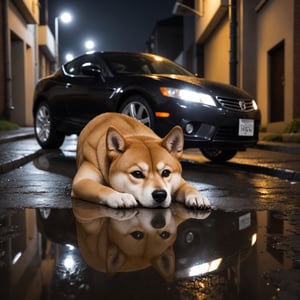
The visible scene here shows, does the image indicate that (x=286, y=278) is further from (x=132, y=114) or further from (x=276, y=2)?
(x=276, y=2)

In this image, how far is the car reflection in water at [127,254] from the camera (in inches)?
80.0

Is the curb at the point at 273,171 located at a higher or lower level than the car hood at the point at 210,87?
lower

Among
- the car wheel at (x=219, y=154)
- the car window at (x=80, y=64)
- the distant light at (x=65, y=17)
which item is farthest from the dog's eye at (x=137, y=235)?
the distant light at (x=65, y=17)

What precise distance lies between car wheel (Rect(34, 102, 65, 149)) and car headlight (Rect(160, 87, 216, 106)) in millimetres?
2905

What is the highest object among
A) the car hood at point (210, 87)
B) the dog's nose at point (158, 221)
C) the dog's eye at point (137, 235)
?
the car hood at point (210, 87)

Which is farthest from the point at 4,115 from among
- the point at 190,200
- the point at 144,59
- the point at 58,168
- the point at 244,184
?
the point at 190,200

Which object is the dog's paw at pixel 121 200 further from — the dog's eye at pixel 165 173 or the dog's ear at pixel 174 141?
the dog's ear at pixel 174 141

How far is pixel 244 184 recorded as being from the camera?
17.7 feet

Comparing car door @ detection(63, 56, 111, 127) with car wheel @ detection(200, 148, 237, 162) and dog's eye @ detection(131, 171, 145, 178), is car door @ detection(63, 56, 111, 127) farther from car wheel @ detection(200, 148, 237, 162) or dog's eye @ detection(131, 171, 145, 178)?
dog's eye @ detection(131, 171, 145, 178)

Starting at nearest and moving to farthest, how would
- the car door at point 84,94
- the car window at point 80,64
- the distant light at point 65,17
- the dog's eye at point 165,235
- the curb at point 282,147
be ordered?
the dog's eye at point 165,235 < the car door at point 84,94 < the car window at point 80,64 < the curb at point 282,147 < the distant light at point 65,17

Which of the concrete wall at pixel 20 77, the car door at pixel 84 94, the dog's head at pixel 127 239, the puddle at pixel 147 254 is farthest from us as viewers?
the concrete wall at pixel 20 77

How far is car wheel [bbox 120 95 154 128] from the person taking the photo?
271 inches

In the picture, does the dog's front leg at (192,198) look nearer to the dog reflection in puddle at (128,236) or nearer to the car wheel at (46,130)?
the dog reflection in puddle at (128,236)

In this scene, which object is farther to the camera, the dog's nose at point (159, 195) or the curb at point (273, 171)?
the curb at point (273, 171)
